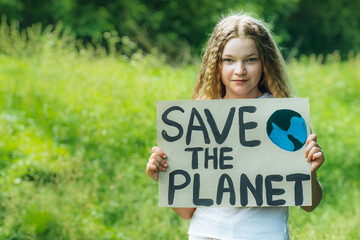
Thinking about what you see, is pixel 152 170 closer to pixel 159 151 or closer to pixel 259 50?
pixel 159 151

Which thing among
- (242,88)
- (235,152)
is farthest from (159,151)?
(242,88)

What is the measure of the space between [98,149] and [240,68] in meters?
2.86

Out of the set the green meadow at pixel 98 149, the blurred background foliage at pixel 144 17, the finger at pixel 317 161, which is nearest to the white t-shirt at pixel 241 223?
the finger at pixel 317 161

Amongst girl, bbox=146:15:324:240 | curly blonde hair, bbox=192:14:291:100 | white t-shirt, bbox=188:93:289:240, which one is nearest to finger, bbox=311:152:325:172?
girl, bbox=146:15:324:240

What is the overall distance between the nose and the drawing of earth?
213mm

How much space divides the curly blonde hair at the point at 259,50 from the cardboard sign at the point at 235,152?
0.22 meters

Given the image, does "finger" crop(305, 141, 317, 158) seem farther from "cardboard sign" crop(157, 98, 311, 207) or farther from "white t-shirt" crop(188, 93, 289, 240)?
"white t-shirt" crop(188, 93, 289, 240)

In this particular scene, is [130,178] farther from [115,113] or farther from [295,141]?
[295,141]

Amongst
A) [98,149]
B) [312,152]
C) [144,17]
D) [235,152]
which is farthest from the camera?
[144,17]

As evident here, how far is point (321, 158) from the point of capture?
173 centimetres

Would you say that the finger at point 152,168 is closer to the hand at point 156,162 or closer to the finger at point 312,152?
the hand at point 156,162

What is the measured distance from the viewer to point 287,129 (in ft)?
5.89

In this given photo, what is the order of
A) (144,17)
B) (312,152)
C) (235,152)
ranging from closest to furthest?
(312,152)
(235,152)
(144,17)

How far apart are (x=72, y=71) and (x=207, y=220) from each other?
4.26 m
